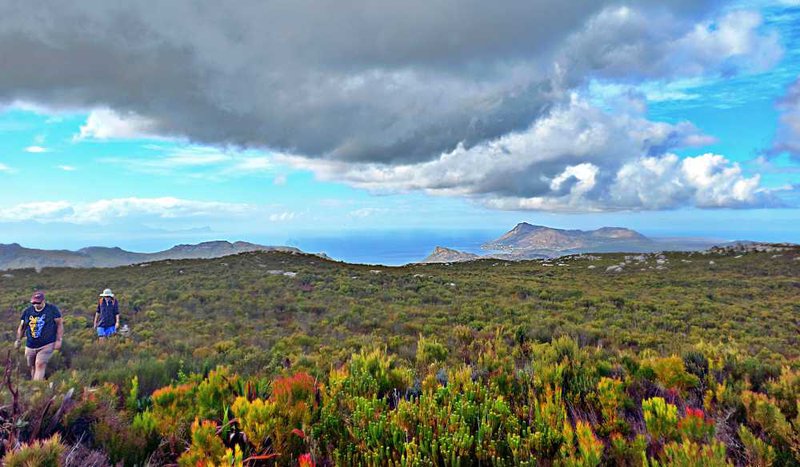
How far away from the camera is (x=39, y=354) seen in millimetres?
10062

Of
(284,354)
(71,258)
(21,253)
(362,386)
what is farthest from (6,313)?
(21,253)

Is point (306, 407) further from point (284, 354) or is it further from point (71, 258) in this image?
point (71, 258)

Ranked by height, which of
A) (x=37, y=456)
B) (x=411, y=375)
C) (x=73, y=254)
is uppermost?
(x=73, y=254)

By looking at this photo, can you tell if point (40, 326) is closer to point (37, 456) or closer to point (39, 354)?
point (39, 354)

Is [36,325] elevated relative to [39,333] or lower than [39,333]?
elevated

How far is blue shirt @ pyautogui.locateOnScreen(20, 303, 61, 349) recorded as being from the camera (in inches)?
397

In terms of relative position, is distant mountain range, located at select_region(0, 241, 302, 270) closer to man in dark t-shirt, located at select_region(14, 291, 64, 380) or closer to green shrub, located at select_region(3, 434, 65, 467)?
man in dark t-shirt, located at select_region(14, 291, 64, 380)

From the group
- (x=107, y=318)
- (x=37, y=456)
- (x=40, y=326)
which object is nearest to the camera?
(x=37, y=456)

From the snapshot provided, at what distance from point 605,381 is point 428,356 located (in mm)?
4960

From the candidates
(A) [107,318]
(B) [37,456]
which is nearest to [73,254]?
(A) [107,318]

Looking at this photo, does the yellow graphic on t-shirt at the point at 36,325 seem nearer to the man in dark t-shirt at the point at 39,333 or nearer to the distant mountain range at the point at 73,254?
the man in dark t-shirt at the point at 39,333

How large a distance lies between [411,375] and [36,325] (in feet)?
35.7

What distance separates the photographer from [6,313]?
1864 cm

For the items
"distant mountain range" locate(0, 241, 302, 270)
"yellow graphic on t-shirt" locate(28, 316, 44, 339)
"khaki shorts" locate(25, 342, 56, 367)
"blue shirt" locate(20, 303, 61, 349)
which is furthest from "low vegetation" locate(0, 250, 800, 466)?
"distant mountain range" locate(0, 241, 302, 270)
